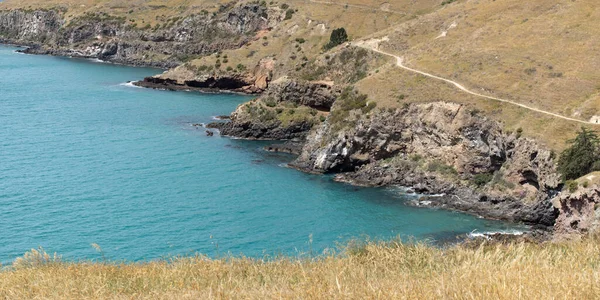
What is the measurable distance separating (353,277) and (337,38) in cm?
10783

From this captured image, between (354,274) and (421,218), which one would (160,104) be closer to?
(421,218)

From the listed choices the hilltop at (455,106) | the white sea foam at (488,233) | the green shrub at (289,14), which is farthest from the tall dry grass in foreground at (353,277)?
the green shrub at (289,14)

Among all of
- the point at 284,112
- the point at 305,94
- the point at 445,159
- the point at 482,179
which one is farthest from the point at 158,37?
the point at 482,179

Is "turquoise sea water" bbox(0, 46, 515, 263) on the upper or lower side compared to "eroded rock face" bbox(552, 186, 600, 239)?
lower

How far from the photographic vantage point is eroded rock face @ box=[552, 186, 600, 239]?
5234 cm

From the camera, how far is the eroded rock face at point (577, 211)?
52.3 m

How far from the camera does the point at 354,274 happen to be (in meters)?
21.0

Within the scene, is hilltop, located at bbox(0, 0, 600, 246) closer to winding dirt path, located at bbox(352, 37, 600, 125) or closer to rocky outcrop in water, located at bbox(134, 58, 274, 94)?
winding dirt path, located at bbox(352, 37, 600, 125)

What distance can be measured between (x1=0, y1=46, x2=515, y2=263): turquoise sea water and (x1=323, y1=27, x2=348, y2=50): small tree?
3096cm

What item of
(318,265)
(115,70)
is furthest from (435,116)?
(115,70)

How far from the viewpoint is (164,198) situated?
6612cm

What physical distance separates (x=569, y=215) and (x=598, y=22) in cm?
3922

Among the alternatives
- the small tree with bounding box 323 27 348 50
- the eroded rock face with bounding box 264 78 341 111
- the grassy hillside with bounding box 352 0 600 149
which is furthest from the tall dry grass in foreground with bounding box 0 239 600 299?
the small tree with bounding box 323 27 348 50

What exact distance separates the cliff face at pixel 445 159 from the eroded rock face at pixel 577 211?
378 cm
